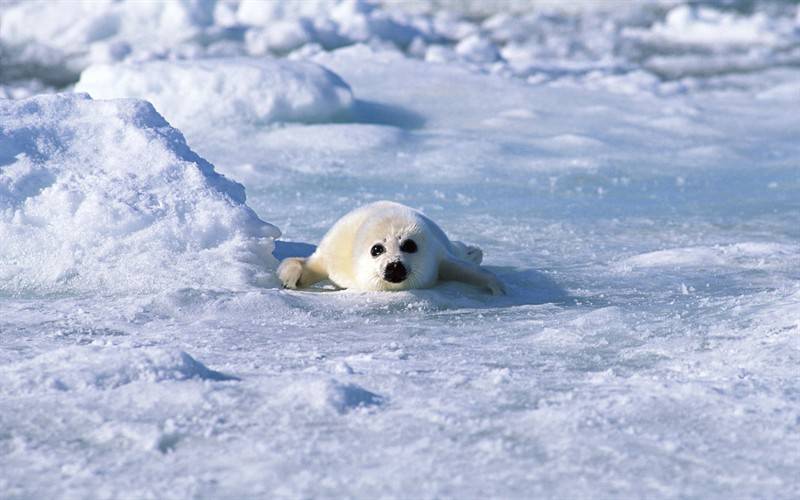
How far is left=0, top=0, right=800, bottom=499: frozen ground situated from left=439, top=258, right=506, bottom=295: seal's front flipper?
0.14 feet

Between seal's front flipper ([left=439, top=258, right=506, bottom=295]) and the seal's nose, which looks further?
seal's front flipper ([left=439, top=258, right=506, bottom=295])

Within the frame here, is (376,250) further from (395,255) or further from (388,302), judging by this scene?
(388,302)

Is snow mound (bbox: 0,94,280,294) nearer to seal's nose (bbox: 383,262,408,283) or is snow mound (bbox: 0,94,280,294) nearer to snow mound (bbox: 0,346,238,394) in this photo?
seal's nose (bbox: 383,262,408,283)

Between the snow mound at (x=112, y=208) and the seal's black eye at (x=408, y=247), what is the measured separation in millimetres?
484

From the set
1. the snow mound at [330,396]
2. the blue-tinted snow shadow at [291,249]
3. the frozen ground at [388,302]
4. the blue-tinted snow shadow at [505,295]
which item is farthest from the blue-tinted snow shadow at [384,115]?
the snow mound at [330,396]

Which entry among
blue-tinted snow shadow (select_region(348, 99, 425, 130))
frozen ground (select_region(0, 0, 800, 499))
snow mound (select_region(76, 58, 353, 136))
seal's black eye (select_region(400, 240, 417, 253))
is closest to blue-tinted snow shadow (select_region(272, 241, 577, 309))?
frozen ground (select_region(0, 0, 800, 499))

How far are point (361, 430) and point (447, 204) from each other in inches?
137

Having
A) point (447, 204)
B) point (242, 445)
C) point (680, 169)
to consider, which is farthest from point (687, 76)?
point (242, 445)

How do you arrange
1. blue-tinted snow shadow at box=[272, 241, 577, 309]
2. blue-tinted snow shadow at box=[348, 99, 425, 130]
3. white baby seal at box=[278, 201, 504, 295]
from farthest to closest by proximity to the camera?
1. blue-tinted snow shadow at box=[348, 99, 425, 130]
2. white baby seal at box=[278, 201, 504, 295]
3. blue-tinted snow shadow at box=[272, 241, 577, 309]

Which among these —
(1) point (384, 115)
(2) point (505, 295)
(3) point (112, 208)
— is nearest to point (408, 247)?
(2) point (505, 295)

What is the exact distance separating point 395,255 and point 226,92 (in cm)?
402

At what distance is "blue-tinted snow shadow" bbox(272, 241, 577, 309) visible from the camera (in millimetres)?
3807

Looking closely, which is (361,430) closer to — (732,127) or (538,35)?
(732,127)

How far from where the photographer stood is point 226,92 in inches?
300
